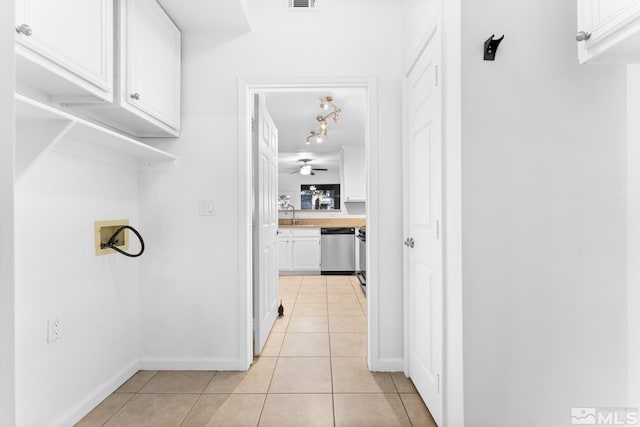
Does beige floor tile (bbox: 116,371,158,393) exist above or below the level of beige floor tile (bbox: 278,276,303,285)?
above

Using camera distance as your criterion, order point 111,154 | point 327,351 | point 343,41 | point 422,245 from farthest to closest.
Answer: point 327,351
point 343,41
point 111,154
point 422,245

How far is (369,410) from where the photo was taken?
180cm

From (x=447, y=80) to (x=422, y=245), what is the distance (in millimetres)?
844

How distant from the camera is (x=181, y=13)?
2080 mm

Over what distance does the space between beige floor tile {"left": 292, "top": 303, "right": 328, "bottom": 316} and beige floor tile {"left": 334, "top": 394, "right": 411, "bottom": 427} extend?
1663 mm

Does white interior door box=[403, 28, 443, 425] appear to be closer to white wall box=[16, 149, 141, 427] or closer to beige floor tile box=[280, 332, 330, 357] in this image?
beige floor tile box=[280, 332, 330, 357]

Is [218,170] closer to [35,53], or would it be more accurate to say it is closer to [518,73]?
[35,53]

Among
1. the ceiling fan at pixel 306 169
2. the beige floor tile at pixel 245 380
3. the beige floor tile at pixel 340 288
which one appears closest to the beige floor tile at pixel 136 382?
the beige floor tile at pixel 245 380

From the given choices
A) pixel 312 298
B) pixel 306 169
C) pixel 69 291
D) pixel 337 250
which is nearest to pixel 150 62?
pixel 69 291

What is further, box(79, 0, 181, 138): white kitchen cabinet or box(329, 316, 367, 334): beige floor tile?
box(329, 316, 367, 334): beige floor tile

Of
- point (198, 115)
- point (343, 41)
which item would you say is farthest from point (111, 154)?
point (343, 41)

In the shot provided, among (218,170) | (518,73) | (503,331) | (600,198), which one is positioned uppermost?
(518,73)

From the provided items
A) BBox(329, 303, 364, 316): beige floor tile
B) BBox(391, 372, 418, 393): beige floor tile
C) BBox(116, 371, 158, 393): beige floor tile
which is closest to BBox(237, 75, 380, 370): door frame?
BBox(391, 372, 418, 393): beige floor tile

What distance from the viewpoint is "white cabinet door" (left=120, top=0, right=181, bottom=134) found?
169 cm
